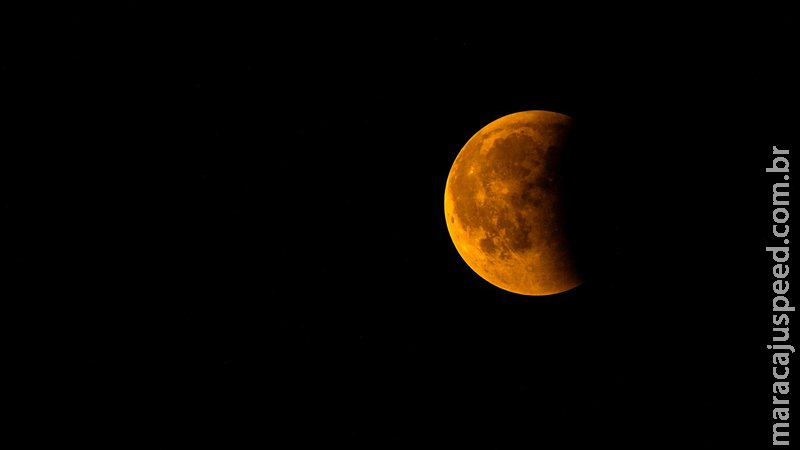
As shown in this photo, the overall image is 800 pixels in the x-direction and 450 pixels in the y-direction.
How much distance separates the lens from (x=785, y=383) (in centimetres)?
378

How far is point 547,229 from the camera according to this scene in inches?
128

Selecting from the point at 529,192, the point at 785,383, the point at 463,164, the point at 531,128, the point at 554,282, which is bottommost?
the point at 785,383

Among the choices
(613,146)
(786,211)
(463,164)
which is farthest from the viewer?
(786,211)

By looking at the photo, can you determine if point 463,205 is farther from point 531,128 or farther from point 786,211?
point 786,211

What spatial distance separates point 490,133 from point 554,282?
4.21 feet

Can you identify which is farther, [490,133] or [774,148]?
[774,148]

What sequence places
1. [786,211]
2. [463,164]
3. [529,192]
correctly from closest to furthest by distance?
[529,192] < [463,164] < [786,211]

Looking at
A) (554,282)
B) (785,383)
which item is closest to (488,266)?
(554,282)

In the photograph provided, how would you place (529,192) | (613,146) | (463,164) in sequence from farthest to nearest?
(463,164)
(613,146)
(529,192)

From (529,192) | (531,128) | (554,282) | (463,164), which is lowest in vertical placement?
(554,282)

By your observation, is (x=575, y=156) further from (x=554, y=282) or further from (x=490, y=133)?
(x=554, y=282)

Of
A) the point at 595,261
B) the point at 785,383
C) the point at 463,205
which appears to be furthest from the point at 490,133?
the point at 785,383

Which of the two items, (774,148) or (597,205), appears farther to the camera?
(774,148)

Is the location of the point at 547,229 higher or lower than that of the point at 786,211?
lower
